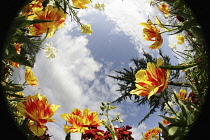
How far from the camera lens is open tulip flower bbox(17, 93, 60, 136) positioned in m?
0.54

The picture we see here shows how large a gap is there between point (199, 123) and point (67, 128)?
0.45 meters

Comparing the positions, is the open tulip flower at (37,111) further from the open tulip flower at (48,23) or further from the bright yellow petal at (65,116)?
the open tulip flower at (48,23)

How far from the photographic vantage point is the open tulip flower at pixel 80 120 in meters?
0.63

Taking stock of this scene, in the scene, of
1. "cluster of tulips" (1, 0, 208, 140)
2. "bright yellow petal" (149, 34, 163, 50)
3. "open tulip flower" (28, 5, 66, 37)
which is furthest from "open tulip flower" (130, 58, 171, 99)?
"open tulip flower" (28, 5, 66, 37)

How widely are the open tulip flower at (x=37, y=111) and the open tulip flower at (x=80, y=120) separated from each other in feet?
0.28

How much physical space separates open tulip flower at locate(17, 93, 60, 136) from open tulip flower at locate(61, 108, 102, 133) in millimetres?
85

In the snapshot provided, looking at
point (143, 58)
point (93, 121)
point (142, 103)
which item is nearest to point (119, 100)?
point (142, 103)

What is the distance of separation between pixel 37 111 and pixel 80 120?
17 cm

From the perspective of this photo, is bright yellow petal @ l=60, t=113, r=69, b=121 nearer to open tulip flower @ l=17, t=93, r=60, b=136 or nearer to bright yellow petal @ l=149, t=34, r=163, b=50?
open tulip flower @ l=17, t=93, r=60, b=136

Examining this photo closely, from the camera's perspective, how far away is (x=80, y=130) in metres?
0.63

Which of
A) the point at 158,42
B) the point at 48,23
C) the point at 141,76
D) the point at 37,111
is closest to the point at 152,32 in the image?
the point at 158,42

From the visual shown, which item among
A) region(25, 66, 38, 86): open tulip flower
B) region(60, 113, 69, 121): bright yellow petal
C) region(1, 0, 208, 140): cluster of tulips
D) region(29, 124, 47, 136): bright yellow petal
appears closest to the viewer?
region(1, 0, 208, 140): cluster of tulips

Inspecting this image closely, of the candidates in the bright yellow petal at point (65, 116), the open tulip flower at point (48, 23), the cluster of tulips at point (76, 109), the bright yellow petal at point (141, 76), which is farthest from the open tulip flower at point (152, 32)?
the bright yellow petal at point (65, 116)

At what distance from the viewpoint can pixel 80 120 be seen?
65 cm
